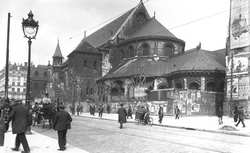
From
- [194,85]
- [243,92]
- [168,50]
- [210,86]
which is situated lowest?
[243,92]

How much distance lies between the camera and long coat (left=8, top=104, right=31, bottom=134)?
7211 millimetres

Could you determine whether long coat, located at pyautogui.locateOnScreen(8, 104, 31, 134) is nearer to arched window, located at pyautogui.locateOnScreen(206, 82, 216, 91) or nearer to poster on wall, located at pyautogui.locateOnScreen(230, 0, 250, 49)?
poster on wall, located at pyautogui.locateOnScreen(230, 0, 250, 49)

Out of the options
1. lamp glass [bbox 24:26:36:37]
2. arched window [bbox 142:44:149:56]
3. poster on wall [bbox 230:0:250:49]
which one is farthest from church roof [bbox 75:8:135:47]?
lamp glass [bbox 24:26:36:37]

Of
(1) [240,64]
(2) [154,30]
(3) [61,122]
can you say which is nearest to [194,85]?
(1) [240,64]

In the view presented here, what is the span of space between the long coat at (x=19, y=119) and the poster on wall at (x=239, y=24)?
84.2ft

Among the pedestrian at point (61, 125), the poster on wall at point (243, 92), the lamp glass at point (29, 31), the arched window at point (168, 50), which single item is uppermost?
the arched window at point (168, 50)

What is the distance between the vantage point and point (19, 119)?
7332mm

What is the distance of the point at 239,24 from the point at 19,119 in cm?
2686

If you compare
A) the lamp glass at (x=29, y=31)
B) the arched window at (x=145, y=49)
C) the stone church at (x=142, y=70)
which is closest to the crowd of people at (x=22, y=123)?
the lamp glass at (x=29, y=31)

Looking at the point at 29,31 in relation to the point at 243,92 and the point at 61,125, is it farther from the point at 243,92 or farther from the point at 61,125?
the point at 243,92

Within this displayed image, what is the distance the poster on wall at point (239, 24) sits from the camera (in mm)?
27953

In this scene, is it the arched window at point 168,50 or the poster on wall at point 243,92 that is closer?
the poster on wall at point 243,92

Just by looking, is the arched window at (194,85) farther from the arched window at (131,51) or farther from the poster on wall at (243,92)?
the arched window at (131,51)

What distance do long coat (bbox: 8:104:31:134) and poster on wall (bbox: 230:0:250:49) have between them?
25.7 metres
